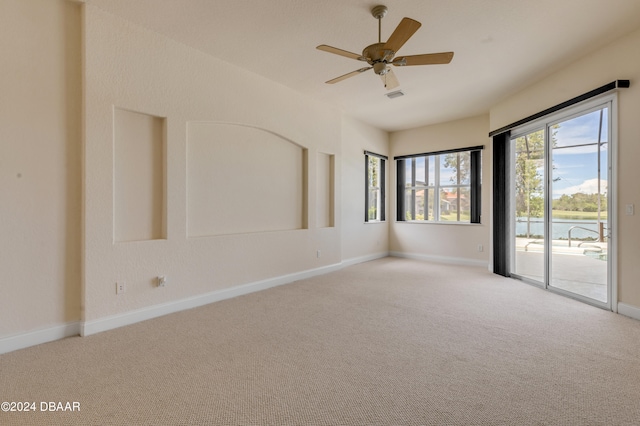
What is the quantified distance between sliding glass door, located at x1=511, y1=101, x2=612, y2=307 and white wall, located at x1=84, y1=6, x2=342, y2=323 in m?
3.55

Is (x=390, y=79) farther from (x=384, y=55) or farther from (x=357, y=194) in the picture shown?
(x=357, y=194)

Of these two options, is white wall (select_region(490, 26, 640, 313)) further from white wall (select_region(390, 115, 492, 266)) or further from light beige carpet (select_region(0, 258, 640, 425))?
white wall (select_region(390, 115, 492, 266))

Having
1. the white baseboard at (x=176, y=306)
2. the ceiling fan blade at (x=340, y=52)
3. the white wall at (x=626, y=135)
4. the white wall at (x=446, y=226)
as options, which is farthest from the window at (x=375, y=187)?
the ceiling fan blade at (x=340, y=52)

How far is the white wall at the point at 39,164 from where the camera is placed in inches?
100

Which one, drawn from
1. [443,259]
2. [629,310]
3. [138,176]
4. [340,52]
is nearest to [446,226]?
[443,259]

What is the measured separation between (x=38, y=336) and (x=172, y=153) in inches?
81.0

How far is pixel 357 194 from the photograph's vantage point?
21.5 feet

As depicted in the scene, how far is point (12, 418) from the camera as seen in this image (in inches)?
67.7

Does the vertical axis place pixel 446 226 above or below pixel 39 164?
below

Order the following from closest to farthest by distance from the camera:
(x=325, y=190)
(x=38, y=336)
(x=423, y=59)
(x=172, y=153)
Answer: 1. (x=38, y=336)
2. (x=423, y=59)
3. (x=172, y=153)
4. (x=325, y=190)

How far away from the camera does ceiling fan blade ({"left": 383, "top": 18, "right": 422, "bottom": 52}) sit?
2.22m

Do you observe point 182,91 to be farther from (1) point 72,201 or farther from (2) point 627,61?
(2) point 627,61

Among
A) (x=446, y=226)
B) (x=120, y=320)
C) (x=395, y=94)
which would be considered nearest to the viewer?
(x=120, y=320)

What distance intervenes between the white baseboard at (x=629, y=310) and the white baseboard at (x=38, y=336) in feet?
18.0
